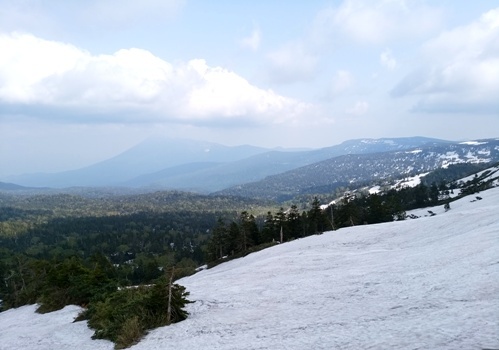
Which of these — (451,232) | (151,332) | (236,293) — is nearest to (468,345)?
(151,332)

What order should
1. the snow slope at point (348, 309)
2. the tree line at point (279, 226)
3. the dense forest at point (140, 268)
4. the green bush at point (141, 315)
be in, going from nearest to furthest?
1. the snow slope at point (348, 309)
2. the green bush at point (141, 315)
3. the dense forest at point (140, 268)
4. the tree line at point (279, 226)

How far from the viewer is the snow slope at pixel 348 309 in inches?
435

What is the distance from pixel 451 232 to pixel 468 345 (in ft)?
80.5

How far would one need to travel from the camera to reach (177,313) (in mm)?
19141

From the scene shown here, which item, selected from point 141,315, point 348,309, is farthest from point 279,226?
point 348,309

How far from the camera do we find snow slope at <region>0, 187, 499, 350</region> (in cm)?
1105

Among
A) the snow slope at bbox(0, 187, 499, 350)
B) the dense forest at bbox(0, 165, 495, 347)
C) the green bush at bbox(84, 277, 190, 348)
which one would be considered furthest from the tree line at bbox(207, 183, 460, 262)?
the green bush at bbox(84, 277, 190, 348)

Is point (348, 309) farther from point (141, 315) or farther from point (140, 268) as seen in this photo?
point (140, 268)

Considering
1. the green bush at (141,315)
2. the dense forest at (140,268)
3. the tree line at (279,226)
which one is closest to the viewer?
the green bush at (141,315)

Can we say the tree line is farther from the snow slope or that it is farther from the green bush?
the green bush

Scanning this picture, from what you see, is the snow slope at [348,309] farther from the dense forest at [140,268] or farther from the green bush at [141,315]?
the dense forest at [140,268]

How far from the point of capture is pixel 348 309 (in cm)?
1516

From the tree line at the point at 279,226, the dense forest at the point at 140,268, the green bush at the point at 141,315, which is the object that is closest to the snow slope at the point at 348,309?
the green bush at the point at 141,315

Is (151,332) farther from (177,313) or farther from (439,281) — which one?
(439,281)
